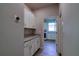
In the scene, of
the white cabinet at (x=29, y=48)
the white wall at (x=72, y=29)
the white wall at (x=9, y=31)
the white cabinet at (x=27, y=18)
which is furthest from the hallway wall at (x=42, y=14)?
the white wall at (x=9, y=31)

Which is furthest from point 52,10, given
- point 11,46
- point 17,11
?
point 11,46

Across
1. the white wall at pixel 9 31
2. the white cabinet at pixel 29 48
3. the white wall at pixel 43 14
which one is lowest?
the white cabinet at pixel 29 48

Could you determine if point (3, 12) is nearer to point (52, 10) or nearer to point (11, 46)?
point (11, 46)

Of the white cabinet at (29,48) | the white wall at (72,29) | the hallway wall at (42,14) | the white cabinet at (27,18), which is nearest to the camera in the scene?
the white wall at (72,29)

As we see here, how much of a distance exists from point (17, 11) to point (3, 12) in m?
0.47

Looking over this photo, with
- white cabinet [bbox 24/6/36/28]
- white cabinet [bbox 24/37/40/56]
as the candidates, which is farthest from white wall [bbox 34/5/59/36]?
white cabinet [bbox 24/37/40/56]

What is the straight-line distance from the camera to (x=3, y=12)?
1.72 m

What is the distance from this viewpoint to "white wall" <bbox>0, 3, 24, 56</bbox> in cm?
171

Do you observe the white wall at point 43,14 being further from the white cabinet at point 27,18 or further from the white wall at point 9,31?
the white wall at point 9,31

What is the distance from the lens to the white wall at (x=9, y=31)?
1.71 m

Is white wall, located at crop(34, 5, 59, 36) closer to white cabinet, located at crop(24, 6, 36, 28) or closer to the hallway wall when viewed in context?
the hallway wall

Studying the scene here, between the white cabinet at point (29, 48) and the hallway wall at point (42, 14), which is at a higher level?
the hallway wall at point (42, 14)

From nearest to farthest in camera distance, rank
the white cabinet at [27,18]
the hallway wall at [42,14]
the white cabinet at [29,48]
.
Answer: the white cabinet at [29,48] < the white cabinet at [27,18] < the hallway wall at [42,14]

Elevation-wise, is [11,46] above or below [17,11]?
below
